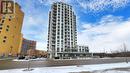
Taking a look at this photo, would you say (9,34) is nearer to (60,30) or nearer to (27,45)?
(60,30)

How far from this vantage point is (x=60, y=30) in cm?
9906

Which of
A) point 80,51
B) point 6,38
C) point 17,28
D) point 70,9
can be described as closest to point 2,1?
point 6,38

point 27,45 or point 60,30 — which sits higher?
point 60,30

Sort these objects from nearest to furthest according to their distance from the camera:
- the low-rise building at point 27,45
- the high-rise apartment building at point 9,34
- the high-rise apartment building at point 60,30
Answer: the high-rise apartment building at point 9,34, the high-rise apartment building at point 60,30, the low-rise building at point 27,45

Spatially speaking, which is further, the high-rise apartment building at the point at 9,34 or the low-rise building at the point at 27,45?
the low-rise building at the point at 27,45

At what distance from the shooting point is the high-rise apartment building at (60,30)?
9575cm

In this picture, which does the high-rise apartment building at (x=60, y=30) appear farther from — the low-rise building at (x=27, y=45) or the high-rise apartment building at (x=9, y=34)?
the low-rise building at (x=27, y=45)

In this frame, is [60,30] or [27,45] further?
[27,45]

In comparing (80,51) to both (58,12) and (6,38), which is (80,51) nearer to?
(58,12)

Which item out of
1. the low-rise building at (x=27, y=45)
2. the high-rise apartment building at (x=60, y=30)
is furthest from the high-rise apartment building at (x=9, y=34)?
the low-rise building at (x=27, y=45)

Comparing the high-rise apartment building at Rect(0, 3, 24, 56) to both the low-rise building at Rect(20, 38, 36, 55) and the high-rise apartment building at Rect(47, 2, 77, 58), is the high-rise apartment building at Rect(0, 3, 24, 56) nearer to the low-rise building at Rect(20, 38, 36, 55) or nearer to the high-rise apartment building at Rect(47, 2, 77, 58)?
the high-rise apartment building at Rect(47, 2, 77, 58)

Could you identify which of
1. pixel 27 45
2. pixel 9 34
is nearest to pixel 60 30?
pixel 9 34

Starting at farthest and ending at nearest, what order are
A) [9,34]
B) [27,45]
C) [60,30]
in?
[27,45]
[60,30]
[9,34]

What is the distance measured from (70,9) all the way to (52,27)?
70.7 feet
